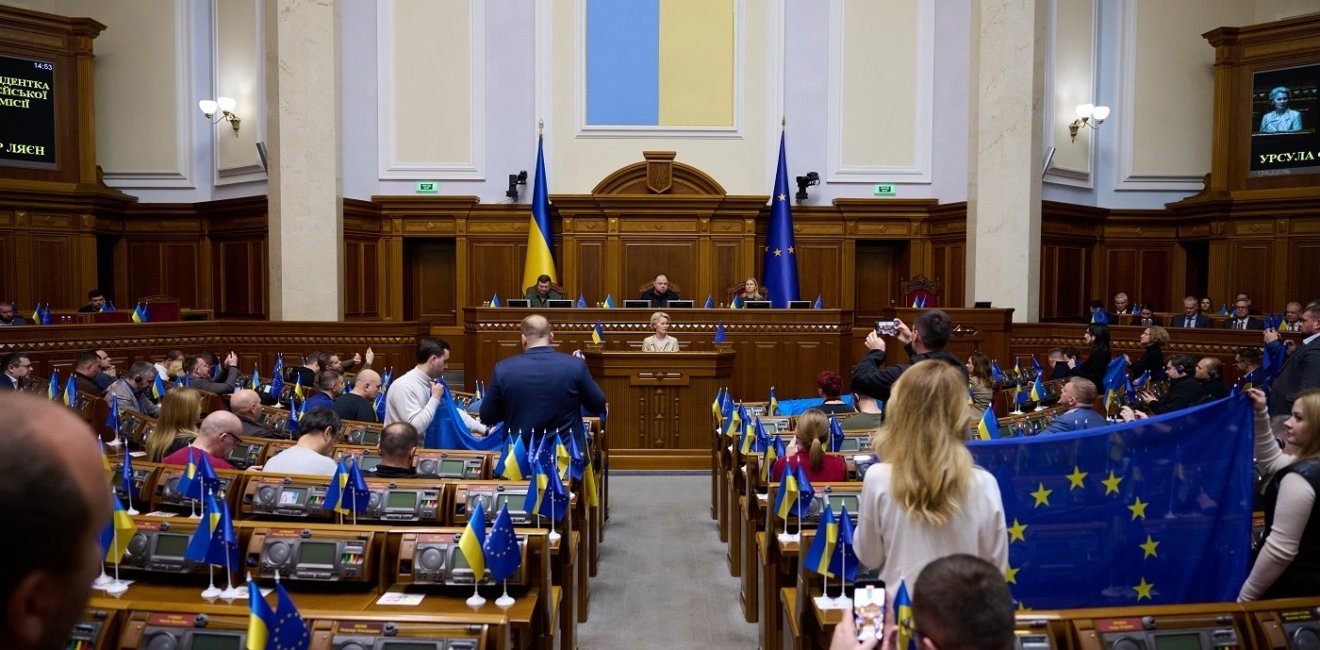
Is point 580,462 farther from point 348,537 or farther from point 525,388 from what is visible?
point 348,537

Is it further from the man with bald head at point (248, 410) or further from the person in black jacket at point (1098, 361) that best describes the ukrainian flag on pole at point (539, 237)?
the man with bald head at point (248, 410)

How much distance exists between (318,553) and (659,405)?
5834 mm

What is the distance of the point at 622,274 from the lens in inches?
586

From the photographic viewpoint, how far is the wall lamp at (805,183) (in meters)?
15.0

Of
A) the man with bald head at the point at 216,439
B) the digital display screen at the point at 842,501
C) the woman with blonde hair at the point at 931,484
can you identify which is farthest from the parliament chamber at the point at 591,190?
the woman with blonde hair at the point at 931,484

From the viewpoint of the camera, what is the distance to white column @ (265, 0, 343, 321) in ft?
44.4

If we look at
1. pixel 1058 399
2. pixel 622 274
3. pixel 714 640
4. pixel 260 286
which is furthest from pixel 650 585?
pixel 260 286

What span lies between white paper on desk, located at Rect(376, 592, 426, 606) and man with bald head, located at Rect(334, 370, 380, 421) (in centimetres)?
357

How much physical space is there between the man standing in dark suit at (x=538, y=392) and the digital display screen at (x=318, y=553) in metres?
2.05

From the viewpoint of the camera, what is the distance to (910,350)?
4.21 metres

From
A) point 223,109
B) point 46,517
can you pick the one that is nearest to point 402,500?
point 46,517

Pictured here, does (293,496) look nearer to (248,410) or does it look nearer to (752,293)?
(248,410)

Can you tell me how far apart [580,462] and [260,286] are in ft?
37.4

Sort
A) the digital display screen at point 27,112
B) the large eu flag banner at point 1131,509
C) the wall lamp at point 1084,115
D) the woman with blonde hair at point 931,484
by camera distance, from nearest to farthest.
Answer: the woman with blonde hair at point 931,484, the large eu flag banner at point 1131,509, the digital display screen at point 27,112, the wall lamp at point 1084,115
